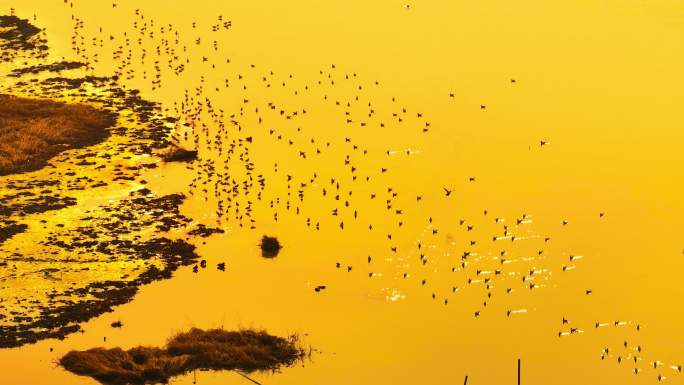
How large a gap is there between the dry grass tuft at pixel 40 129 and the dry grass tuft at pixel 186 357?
1314cm

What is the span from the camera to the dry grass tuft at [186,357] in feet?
89.2

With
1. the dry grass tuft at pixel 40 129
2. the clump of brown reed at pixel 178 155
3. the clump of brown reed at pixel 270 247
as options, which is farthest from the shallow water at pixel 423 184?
the dry grass tuft at pixel 40 129

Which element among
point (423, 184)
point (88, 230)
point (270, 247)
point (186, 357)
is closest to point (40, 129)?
point (88, 230)

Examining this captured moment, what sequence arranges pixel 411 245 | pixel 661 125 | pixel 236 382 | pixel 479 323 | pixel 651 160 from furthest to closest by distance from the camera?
1. pixel 661 125
2. pixel 651 160
3. pixel 411 245
4. pixel 479 323
5. pixel 236 382

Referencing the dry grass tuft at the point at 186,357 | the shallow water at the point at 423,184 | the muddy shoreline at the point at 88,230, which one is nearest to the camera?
the dry grass tuft at the point at 186,357

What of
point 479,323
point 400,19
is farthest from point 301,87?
point 479,323

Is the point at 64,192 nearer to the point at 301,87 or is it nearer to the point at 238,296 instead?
the point at 238,296

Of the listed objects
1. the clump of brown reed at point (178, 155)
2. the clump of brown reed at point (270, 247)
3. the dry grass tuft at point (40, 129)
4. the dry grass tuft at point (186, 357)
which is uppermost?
the dry grass tuft at point (40, 129)

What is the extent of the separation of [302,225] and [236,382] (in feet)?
30.1

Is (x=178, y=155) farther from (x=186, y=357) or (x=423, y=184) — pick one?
(x=186, y=357)

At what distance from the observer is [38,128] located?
135 ft

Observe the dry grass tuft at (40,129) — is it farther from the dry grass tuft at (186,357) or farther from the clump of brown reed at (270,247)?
the dry grass tuft at (186,357)

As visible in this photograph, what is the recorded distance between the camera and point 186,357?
27812 mm

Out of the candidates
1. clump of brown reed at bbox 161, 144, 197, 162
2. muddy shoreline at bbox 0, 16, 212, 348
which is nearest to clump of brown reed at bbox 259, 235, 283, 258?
muddy shoreline at bbox 0, 16, 212, 348
